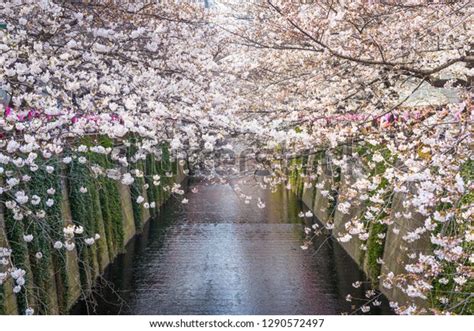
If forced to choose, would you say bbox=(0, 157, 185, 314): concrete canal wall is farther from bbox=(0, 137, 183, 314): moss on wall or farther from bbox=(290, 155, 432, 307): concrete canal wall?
bbox=(290, 155, 432, 307): concrete canal wall

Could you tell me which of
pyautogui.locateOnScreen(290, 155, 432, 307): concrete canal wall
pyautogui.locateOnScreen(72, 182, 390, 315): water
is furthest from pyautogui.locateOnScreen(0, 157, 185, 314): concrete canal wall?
pyautogui.locateOnScreen(290, 155, 432, 307): concrete canal wall

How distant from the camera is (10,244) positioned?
325 inches

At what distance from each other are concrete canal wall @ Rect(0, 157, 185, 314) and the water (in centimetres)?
44

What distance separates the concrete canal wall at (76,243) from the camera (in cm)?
823

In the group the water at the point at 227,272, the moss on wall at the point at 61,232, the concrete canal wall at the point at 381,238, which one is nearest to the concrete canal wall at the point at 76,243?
the moss on wall at the point at 61,232

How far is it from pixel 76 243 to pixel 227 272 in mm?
3993

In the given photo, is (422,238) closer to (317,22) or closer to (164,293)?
(317,22)

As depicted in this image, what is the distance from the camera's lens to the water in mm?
11391

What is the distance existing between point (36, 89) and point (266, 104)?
778 cm

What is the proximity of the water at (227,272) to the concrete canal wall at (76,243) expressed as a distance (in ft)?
1.45

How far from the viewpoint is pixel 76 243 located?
36.1 feet

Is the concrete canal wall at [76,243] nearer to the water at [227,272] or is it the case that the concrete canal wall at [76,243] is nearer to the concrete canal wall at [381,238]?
the water at [227,272]

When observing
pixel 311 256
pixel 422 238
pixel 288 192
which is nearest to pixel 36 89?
pixel 422 238

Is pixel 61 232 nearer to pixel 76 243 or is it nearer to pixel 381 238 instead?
pixel 76 243
